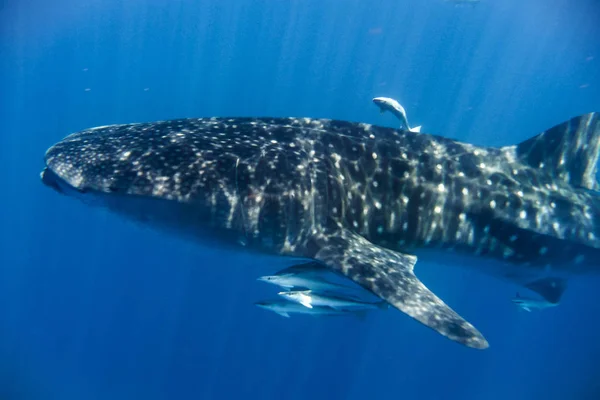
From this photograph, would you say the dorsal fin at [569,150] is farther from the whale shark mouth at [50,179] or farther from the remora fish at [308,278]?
the whale shark mouth at [50,179]

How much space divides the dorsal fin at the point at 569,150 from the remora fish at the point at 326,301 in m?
3.22

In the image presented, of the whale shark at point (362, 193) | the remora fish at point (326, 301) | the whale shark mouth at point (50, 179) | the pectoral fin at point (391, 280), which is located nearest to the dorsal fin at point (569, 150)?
the whale shark at point (362, 193)

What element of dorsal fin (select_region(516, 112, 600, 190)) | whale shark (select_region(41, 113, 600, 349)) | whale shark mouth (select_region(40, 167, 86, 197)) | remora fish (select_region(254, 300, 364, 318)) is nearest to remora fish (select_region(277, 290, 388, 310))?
remora fish (select_region(254, 300, 364, 318))

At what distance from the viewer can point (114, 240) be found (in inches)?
1062

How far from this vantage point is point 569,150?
6.45m

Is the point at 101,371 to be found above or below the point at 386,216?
below

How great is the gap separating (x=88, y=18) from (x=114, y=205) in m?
52.7

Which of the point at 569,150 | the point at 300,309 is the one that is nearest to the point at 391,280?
the point at 300,309

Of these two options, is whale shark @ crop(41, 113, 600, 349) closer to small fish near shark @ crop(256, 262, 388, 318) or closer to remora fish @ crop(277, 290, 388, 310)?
small fish near shark @ crop(256, 262, 388, 318)

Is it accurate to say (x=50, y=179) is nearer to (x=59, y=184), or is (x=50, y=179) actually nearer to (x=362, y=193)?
(x=59, y=184)

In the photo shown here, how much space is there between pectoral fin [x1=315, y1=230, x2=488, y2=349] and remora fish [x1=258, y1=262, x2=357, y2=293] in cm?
46

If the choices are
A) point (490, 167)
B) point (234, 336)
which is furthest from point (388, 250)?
point (234, 336)

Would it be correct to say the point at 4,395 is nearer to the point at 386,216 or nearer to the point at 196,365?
the point at 196,365

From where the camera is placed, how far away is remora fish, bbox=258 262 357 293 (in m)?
5.19
